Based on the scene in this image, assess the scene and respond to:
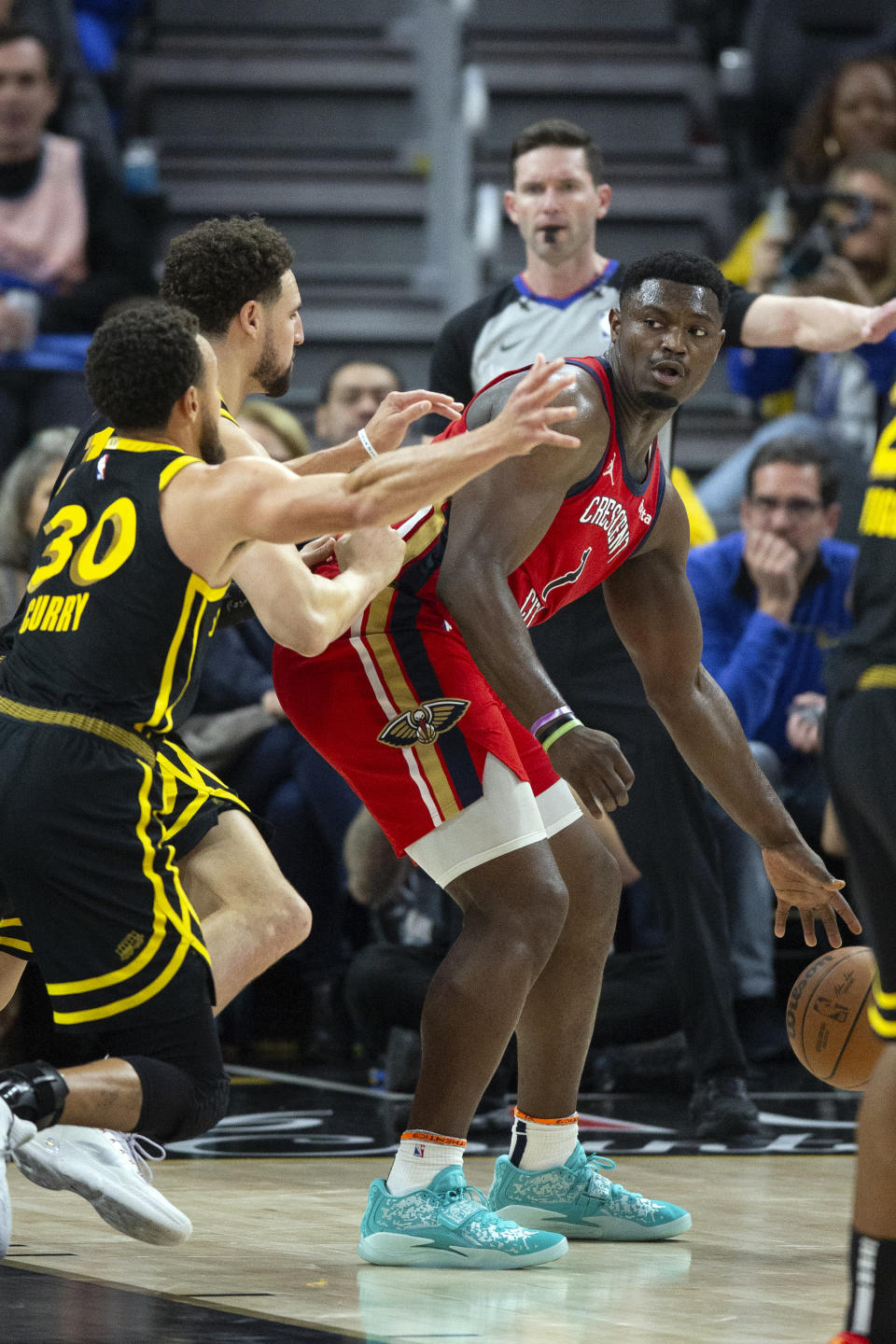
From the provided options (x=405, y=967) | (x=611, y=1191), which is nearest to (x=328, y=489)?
(x=611, y=1191)

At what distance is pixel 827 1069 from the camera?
3576mm

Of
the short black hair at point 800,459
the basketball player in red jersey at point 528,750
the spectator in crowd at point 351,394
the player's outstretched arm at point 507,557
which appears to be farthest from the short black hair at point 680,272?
the spectator in crowd at point 351,394

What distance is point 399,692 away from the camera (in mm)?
3510

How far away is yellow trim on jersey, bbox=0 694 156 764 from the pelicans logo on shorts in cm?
54

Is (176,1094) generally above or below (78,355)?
below

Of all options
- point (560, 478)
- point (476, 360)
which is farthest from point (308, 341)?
point (560, 478)

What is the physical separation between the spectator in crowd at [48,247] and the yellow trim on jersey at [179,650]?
452cm

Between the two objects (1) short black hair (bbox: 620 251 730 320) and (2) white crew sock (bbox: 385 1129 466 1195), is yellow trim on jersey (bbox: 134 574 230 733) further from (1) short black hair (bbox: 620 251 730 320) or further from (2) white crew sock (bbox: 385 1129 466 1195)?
(1) short black hair (bbox: 620 251 730 320)

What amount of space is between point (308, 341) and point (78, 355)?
→ 1.66m

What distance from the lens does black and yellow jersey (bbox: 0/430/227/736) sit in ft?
9.84

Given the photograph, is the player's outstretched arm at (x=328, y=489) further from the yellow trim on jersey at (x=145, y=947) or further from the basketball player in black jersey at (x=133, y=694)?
the yellow trim on jersey at (x=145, y=947)

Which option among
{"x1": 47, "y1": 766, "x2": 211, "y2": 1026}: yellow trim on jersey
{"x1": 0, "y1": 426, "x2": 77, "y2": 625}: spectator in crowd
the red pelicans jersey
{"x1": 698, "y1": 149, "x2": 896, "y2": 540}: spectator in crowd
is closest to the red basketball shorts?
the red pelicans jersey

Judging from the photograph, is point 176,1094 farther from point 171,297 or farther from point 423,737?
point 171,297

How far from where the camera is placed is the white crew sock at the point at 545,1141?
3715 millimetres
